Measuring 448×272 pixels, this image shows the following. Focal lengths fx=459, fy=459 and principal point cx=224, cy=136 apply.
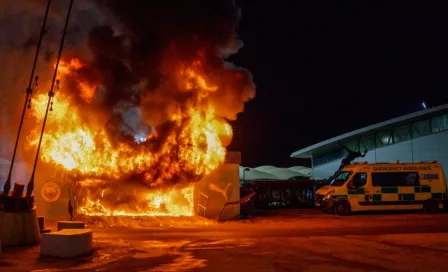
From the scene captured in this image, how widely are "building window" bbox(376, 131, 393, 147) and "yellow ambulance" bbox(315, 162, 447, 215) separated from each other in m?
15.0

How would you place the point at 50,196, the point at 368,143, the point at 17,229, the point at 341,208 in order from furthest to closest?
the point at 368,143
the point at 341,208
the point at 50,196
the point at 17,229

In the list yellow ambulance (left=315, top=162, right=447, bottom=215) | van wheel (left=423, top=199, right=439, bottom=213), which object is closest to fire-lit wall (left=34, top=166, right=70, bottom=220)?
yellow ambulance (left=315, top=162, right=447, bottom=215)

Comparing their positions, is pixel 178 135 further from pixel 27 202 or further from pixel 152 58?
pixel 27 202

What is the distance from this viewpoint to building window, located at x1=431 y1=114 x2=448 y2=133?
3372cm

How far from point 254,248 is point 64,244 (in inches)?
176

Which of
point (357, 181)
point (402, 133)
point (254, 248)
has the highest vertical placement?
point (402, 133)

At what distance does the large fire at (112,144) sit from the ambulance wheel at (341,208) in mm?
6699

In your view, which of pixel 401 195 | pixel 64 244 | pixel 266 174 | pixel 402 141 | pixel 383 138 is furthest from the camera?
pixel 266 174

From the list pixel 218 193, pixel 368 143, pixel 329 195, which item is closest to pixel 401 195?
pixel 329 195

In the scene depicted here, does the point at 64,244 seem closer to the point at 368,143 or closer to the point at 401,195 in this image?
the point at 401,195

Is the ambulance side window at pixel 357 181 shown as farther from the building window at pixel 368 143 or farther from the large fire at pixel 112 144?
the building window at pixel 368 143

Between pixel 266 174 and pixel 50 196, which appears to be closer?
pixel 50 196

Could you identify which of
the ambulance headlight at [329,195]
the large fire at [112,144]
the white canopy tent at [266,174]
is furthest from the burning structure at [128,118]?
the white canopy tent at [266,174]

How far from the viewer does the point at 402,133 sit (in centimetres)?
3638
